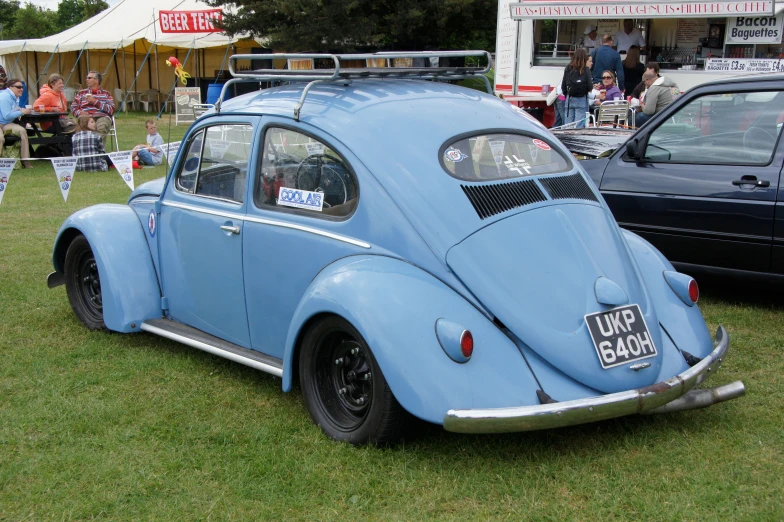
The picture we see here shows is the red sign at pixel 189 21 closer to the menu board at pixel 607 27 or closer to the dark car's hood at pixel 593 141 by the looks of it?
the menu board at pixel 607 27

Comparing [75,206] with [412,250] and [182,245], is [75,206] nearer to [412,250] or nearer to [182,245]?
[182,245]

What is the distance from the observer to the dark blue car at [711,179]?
5738 mm

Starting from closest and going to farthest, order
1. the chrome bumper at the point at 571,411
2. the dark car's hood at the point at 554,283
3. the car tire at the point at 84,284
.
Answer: the chrome bumper at the point at 571,411
the dark car's hood at the point at 554,283
the car tire at the point at 84,284

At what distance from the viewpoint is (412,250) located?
12.5 feet

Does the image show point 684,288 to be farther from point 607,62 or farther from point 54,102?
point 54,102

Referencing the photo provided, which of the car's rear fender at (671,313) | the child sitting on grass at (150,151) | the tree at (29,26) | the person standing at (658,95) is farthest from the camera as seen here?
the tree at (29,26)

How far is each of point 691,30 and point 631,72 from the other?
1.54 m

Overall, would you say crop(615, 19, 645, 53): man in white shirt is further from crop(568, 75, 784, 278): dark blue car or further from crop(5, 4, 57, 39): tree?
crop(5, 4, 57, 39): tree

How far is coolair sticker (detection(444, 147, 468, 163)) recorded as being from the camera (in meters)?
4.06

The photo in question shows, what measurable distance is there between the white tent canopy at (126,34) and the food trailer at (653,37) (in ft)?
39.2

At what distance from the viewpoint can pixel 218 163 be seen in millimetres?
4914

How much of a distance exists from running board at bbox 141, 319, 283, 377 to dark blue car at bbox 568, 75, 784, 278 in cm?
336

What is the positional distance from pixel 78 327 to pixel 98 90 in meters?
11.0

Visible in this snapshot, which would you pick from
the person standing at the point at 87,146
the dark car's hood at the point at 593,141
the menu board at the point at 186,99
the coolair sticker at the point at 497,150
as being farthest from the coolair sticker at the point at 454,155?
the menu board at the point at 186,99
